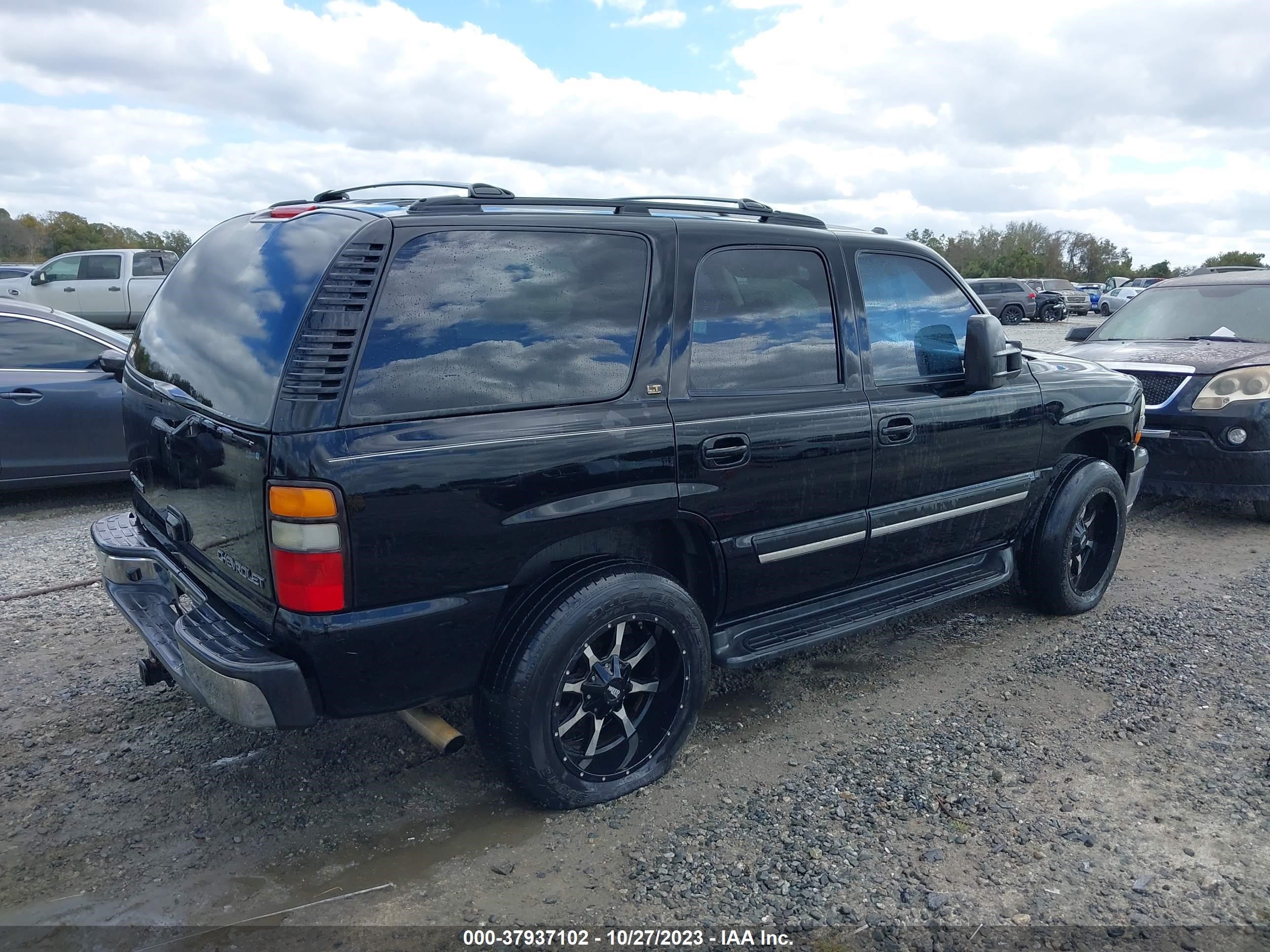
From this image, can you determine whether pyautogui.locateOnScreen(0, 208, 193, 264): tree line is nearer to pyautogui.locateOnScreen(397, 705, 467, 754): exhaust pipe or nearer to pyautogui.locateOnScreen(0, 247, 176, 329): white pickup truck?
pyautogui.locateOnScreen(0, 247, 176, 329): white pickup truck

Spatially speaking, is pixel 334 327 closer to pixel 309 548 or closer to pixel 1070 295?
pixel 309 548

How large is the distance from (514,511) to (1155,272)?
73820 millimetres

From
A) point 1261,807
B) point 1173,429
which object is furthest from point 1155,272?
point 1261,807

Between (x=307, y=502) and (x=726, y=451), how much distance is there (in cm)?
140

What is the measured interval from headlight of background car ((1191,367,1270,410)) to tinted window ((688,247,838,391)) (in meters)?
4.11

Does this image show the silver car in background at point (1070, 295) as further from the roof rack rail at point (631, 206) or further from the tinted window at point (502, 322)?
the tinted window at point (502, 322)

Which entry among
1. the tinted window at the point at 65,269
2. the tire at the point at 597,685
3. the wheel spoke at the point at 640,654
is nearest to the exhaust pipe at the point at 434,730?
the tire at the point at 597,685

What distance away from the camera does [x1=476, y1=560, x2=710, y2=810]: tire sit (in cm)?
285

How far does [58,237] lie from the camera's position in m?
43.7

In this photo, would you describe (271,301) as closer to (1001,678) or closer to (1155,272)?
(1001,678)

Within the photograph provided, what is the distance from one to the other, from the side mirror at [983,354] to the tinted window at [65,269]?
18350mm

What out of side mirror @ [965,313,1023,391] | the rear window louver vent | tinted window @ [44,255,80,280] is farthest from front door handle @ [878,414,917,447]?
tinted window @ [44,255,80,280]

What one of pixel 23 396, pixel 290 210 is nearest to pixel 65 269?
pixel 23 396

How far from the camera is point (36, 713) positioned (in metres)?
3.68
